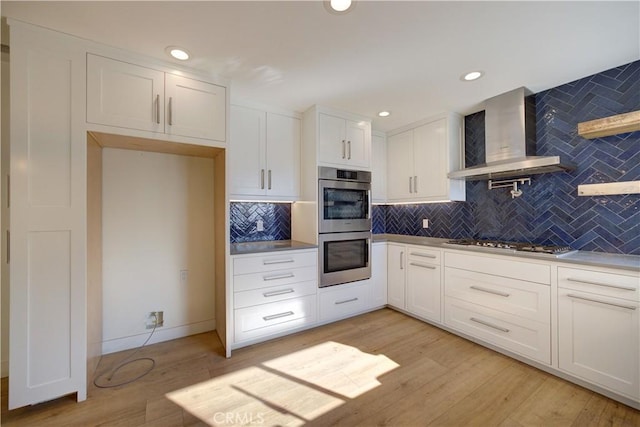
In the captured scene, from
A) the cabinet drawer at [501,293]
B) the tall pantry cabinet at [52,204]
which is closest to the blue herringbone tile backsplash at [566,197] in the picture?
the cabinet drawer at [501,293]

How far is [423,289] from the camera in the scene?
9.54 feet

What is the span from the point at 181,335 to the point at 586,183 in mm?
Result: 3994

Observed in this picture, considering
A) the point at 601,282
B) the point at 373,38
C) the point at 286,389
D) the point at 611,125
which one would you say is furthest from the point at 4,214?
the point at 611,125

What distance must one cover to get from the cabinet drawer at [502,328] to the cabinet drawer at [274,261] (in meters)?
1.50

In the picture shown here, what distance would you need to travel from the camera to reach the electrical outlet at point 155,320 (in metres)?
2.45

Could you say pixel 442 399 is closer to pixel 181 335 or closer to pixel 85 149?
pixel 181 335

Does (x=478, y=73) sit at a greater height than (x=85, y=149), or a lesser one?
greater

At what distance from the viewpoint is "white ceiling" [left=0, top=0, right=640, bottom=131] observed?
1.48 m

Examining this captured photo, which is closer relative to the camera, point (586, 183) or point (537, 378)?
point (537, 378)

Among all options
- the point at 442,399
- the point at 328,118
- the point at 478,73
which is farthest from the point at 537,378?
the point at 328,118

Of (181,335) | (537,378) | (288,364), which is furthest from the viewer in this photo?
(181,335)

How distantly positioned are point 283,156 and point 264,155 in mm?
222

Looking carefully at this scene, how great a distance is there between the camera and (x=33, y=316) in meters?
1.58

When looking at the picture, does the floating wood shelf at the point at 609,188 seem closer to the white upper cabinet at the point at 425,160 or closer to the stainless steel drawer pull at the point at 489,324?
the white upper cabinet at the point at 425,160
